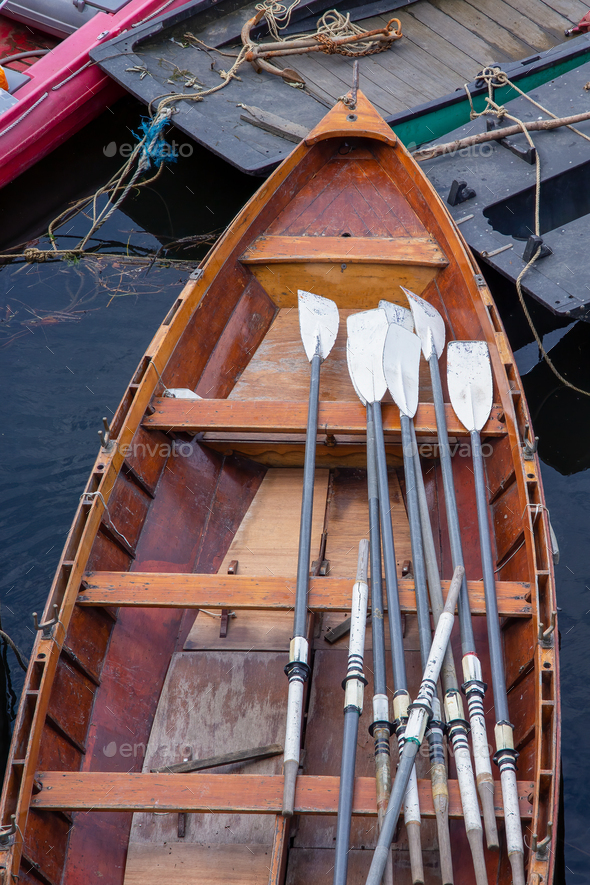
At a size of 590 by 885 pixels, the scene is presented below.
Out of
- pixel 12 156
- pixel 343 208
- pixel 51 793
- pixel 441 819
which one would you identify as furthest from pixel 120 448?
pixel 12 156

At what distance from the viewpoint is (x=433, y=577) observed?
357 centimetres

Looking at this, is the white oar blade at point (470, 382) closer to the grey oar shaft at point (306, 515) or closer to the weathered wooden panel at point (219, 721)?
the grey oar shaft at point (306, 515)

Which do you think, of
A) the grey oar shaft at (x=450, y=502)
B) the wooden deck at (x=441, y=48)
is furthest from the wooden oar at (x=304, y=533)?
the wooden deck at (x=441, y=48)

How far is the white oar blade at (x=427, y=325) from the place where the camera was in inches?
192

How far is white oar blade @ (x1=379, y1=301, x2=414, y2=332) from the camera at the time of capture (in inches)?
201

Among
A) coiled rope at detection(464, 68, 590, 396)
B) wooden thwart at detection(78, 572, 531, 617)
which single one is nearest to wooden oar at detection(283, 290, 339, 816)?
wooden thwart at detection(78, 572, 531, 617)

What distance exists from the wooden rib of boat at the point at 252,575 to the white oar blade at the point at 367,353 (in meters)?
0.11

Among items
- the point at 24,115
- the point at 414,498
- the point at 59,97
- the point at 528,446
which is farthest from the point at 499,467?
the point at 59,97

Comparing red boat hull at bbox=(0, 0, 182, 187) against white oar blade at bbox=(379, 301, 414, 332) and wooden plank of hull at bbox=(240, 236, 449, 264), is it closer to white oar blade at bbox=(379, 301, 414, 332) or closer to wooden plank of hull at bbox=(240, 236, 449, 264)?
wooden plank of hull at bbox=(240, 236, 449, 264)

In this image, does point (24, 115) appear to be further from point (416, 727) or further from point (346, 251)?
point (416, 727)

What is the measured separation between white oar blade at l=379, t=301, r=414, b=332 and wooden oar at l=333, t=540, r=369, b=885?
74.5 inches

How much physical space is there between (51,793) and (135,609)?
3.44 feet

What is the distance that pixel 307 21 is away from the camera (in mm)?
8156

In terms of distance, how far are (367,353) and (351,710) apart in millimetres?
2244
